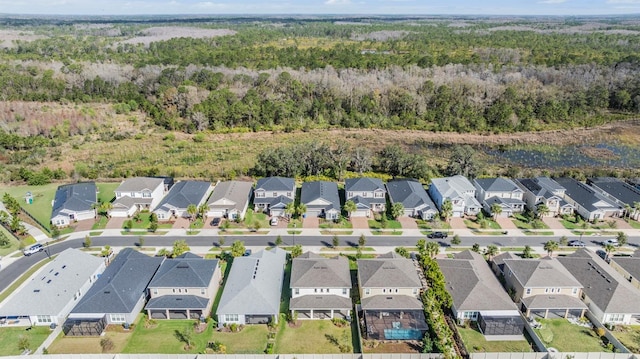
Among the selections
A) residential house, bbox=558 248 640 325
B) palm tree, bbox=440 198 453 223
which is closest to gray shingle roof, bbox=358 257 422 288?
palm tree, bbox=440 198 453 223

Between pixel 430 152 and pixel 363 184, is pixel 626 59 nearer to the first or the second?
pixel 430 152

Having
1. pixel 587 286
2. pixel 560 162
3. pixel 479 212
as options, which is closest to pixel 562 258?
pixel 587 286

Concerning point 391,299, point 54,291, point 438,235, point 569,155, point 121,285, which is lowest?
point 569,155

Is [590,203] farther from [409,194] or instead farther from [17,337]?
[17,337]

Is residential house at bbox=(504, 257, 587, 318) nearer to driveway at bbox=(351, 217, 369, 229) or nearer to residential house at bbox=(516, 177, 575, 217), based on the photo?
residential house at bbox=(516, 177, 575, 217)

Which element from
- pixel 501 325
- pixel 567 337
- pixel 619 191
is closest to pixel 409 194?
pixel 501 325
